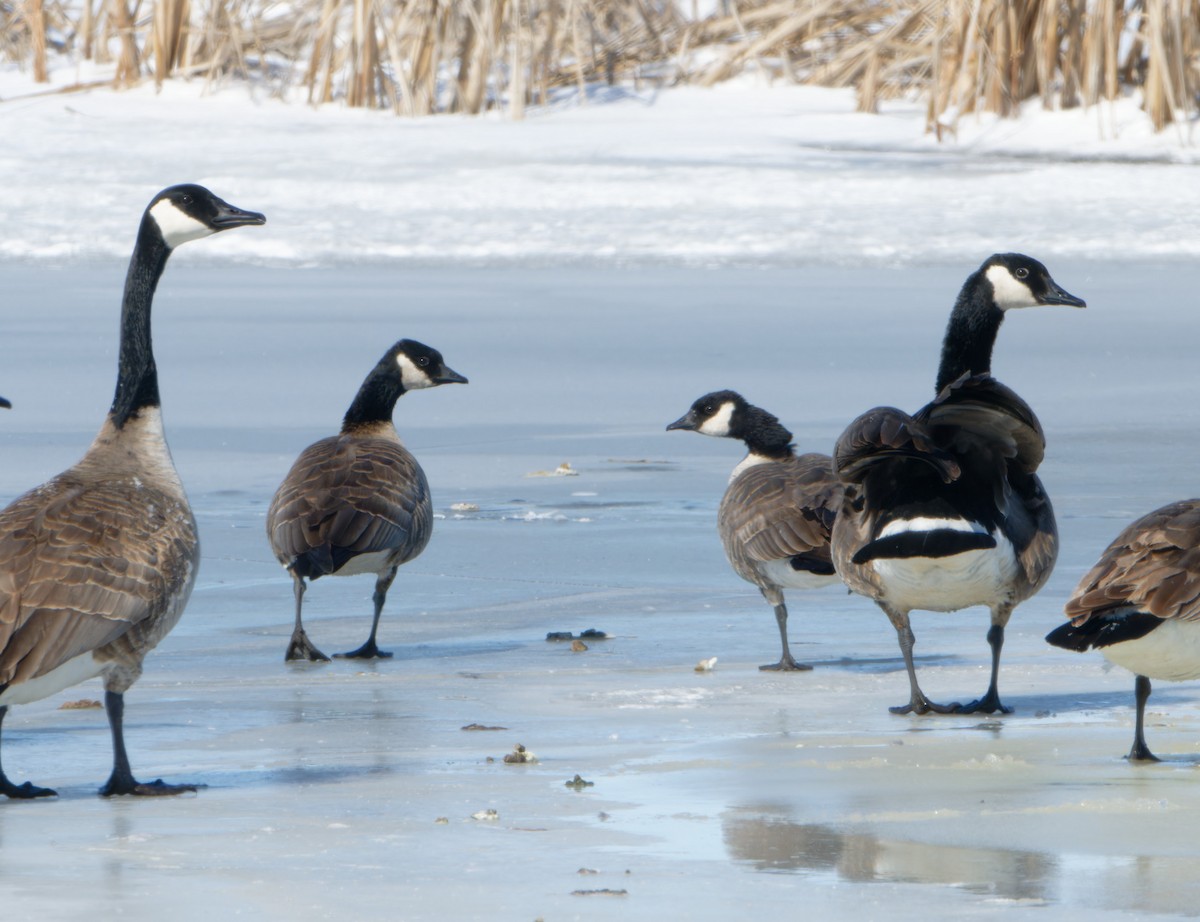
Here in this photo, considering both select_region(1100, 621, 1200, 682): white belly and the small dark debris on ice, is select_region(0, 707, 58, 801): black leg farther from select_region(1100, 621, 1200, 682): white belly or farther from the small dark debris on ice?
select_region(1100, 621, 1200, 682): white belly

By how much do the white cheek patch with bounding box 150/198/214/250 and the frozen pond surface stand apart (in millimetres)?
1308

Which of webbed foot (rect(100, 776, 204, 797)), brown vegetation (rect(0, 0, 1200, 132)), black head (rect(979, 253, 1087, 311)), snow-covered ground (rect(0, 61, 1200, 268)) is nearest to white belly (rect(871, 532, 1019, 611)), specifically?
black head (rect(979, 253, 1087, 311))

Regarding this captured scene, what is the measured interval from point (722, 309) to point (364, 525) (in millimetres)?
7079

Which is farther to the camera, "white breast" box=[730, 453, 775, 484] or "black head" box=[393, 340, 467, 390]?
"black head" box=[393, 340, 467, 390]

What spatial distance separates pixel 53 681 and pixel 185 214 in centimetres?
205

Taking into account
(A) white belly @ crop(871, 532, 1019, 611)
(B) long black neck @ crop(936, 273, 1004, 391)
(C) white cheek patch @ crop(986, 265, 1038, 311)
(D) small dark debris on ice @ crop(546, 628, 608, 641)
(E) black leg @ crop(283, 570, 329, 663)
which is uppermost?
(C) white cheek patch @ crop(986, 265, 1038, 311)

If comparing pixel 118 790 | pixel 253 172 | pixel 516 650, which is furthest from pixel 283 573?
pixel 253 172

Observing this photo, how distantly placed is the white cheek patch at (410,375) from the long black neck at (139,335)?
2.38m

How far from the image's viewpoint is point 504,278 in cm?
1515

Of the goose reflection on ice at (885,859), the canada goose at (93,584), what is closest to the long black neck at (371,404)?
the canada goose at (93,584)

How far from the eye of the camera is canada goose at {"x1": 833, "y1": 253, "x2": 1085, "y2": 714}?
5543 mm

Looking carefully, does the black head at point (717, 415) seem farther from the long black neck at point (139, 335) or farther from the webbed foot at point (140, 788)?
the webbed foot at point (140, 788)

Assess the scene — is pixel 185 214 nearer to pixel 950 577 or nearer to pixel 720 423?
pixel 950 577

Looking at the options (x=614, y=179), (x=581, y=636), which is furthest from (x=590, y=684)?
(x=614, y=179)
